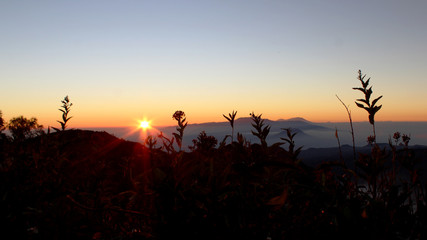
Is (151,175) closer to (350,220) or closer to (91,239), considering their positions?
(91,239)

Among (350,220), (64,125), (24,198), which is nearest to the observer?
(350,220)

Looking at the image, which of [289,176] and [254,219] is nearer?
[254,219]

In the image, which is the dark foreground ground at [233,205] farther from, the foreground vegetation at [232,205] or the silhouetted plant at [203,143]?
the silhouetted plant at [203,143]

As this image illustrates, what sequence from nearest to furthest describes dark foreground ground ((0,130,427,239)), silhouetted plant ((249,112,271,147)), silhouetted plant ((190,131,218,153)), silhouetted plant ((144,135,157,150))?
dark foreground ground ((0,130,427,239)), silhouetted plant ((144,135,157,150)), silhouetted plant ((249,112,271,147)), silhouetted plant ((190,131,218,153))

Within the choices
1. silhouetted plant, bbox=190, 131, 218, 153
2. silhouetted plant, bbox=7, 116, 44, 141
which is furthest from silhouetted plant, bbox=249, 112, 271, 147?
silhouetted plant, bbox=7, 116, 44, 141

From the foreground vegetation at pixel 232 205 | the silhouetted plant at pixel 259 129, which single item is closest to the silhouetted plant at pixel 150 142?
the foreground vegetation at pixel 232 205

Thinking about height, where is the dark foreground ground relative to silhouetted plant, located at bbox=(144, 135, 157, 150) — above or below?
below

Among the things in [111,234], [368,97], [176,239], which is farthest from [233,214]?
[368,97]

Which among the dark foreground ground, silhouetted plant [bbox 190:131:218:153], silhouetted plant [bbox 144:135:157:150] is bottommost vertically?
the dark foreground ground

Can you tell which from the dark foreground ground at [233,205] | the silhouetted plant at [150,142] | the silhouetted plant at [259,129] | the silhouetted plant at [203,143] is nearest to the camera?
the dark foreground ground at [233,205]

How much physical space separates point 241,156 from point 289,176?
0.27m

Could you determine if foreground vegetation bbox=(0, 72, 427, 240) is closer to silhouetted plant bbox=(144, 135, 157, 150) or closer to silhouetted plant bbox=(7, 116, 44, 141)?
silhouetted plant bbox=(144, 135, 157, 150)

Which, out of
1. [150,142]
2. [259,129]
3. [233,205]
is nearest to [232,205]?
[233,205]

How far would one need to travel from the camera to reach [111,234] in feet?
4.60
